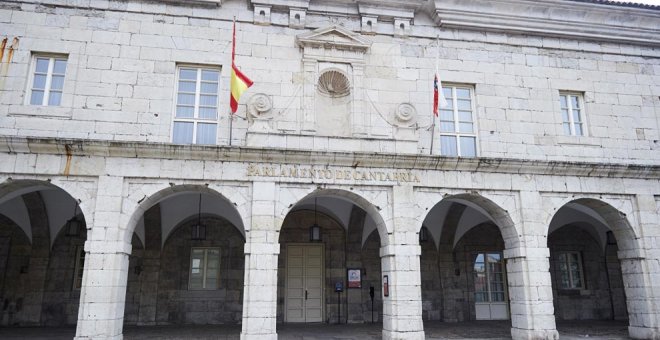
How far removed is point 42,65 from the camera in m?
10.2

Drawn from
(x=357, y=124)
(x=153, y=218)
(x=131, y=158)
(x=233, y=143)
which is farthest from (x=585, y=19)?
(x=153, y=218)

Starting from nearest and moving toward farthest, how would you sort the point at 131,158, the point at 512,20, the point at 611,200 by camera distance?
1. the point at 131,158
2. the point at 611,200
3. the point at 512,20

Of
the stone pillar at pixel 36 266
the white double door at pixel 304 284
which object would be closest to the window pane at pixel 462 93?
the white double door at pixel 304 284

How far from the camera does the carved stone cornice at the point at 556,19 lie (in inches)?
459

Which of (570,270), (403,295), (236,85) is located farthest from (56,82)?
(570,270)

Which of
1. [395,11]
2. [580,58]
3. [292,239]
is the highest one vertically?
[395,11]

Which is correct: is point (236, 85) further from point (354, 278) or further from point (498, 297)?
point (498, 297)

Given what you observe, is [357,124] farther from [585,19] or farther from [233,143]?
[585,19]

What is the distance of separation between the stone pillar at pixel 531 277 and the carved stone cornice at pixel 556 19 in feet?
14.3

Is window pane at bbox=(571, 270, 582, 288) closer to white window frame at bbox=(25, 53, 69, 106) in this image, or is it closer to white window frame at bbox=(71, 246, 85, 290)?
white window frame at bbox=(71, 246, 85, 290)

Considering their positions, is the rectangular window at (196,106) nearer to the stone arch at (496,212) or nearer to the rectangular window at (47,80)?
the rectangular window at (47,80)

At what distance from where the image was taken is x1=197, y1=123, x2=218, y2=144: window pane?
33.7ft

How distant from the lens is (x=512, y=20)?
38.9 feet

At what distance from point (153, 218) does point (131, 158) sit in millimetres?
4054
